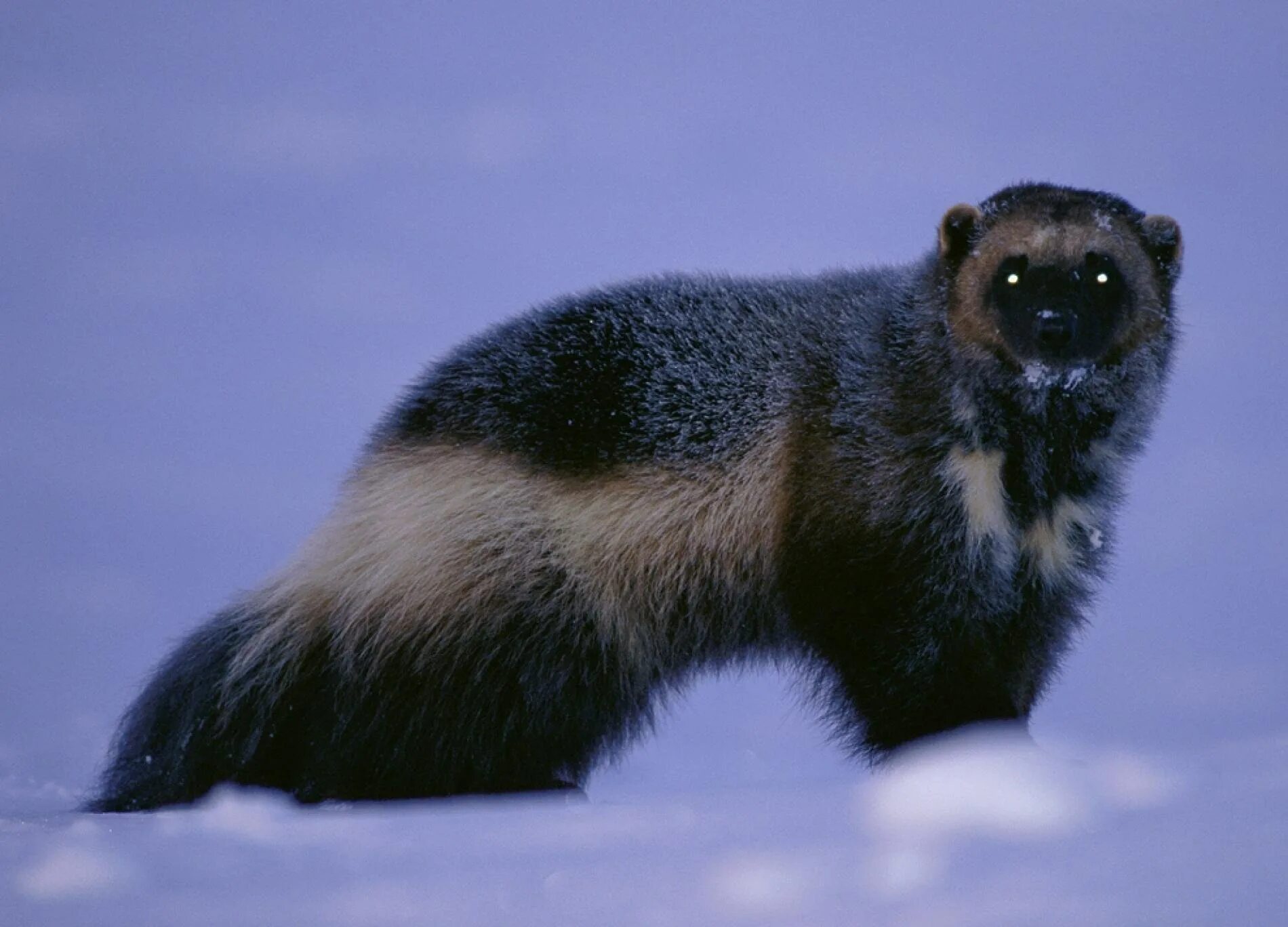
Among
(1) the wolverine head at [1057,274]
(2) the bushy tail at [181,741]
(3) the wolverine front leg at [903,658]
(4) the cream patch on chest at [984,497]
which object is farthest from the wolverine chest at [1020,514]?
(2) the bushy tail at [181,741]

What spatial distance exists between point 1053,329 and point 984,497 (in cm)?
43

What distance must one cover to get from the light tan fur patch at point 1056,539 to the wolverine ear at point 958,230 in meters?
0.64

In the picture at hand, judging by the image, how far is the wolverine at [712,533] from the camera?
3697 millimetres

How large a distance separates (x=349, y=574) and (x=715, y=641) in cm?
94

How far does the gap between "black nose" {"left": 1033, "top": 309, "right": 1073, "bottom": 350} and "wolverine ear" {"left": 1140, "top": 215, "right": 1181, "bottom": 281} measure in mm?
411

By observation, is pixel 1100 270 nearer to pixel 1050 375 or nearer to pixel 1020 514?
pixel 1050 375

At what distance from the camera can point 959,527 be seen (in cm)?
366

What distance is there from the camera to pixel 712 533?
3.89 meters

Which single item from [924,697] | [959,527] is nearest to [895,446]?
[959,527]

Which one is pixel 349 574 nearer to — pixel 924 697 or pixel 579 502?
pixel 579 502

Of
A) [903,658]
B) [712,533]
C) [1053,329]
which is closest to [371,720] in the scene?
[712,533]

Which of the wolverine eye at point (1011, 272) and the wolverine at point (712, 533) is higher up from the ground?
the wolverine eye at point (1011, 272)

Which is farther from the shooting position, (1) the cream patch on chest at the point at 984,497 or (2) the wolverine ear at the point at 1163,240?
(2) the wolverine ear at the point at 1163,240

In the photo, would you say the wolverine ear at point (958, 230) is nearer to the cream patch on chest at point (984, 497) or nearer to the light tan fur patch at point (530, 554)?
the cream patch on chest at point (984, 497)
